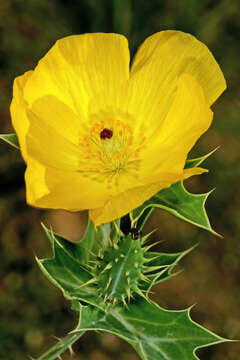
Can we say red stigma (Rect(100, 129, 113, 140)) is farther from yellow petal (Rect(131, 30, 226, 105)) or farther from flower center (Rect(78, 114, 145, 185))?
yellow petal (Rect(131, 30, 226, 105))

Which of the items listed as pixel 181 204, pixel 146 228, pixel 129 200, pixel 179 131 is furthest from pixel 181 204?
pixel 146 228

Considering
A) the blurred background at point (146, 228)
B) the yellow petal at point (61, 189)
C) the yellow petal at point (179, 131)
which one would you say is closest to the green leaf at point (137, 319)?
the yellow petal at point (61, 189)

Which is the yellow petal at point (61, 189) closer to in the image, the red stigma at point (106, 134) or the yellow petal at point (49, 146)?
the yellow petal at point (49, 146)

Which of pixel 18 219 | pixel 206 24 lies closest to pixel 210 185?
pixel 206 24

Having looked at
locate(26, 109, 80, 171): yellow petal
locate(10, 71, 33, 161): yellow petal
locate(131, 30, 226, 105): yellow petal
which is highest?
locate(131, 30, 226, 105): yellow petal

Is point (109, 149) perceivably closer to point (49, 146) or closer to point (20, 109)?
point (49, 146)

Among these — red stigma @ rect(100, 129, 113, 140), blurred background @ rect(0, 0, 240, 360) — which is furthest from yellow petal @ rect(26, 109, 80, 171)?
blurred background @ rect(0, 0, 240, 360)
